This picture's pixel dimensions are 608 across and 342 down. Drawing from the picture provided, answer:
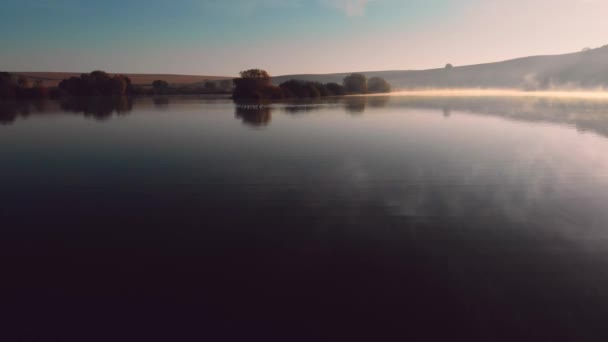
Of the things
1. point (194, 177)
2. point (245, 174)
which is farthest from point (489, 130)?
point (194, 177)

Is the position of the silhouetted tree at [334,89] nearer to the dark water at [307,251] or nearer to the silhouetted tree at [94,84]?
the silhouetted tree at [94,84]

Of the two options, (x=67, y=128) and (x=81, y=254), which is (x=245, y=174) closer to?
(x=81, y=254)

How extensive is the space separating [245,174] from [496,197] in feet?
38.6

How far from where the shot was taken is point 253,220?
492 inches

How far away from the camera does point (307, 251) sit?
397 inches

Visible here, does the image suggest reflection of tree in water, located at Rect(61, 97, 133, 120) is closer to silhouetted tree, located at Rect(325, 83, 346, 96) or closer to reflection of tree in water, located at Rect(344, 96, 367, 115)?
reflection of tree in water, located at Rect(344, 96, 367, 115)

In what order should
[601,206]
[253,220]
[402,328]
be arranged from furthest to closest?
1. [601,206]
2. [253,220]
3. [402,328]

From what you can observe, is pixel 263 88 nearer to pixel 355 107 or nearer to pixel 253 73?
pixel 253 73

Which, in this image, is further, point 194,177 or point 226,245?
point 194,177

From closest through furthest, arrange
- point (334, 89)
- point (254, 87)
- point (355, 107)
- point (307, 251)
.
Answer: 1. point (307, 251)
2. point (355, 107)
3. point (254, 87)
4. point (334, 89)

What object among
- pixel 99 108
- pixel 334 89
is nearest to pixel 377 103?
pixel 99 108

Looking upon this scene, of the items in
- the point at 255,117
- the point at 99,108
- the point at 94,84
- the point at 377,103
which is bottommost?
the point at 255,117

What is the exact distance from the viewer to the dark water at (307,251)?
727 centimetres

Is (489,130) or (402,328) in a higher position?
(489,130)
